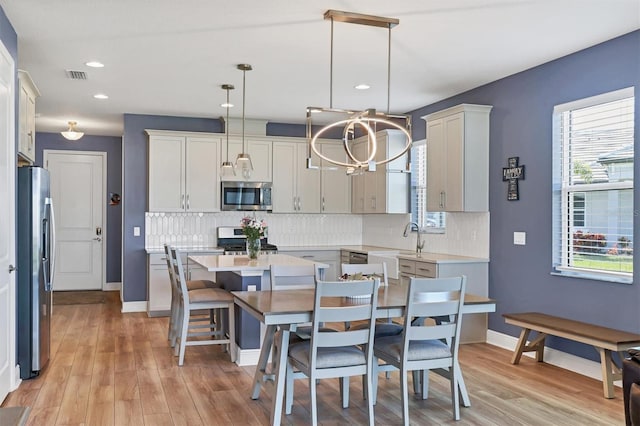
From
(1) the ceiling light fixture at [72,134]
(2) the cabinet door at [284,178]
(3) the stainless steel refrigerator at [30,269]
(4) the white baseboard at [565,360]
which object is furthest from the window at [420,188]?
(1) the ceiling light fixture at [72,134]

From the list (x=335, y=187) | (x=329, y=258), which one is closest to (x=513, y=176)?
(x=329, y=258)

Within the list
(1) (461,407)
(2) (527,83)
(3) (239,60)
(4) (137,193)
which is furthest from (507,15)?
(4) (137,193)

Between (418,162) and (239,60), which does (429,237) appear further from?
(239,60)

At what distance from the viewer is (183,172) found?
770cm

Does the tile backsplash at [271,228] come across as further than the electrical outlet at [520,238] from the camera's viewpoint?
Yes

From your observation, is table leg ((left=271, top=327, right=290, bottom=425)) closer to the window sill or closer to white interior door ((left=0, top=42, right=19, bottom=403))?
white interior door ((left=0, top=42, right=19, bottom=403))

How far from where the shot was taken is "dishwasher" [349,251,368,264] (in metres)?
7.48

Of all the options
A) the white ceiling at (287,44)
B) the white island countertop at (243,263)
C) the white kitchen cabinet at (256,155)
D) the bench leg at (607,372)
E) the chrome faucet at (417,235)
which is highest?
the white ceiling at (287,44)

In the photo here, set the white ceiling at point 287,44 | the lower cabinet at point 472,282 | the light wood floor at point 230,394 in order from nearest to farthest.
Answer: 1. the light wood floor at point 230,394
2. the white ceiling at point 287,44
3. the lower cabinet at point 472,282

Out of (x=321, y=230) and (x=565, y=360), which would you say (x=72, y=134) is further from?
(x=565, y=360)

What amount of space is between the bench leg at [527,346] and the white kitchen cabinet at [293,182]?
12.9 feet

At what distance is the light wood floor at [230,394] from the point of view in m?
3.70

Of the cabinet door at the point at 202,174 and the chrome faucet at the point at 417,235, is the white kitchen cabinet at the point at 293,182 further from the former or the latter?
the chrome faucet at the point at 417,235

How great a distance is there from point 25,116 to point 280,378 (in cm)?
313
